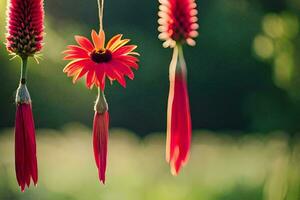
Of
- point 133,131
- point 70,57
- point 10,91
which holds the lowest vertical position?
point 133,131

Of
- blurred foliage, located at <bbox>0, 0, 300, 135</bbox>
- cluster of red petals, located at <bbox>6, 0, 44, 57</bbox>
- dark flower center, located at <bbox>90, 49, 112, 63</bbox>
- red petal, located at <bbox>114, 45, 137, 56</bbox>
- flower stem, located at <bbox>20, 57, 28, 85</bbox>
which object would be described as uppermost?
cluster of red petals, located at <bbox>6, 0, 44, 57</bbox>

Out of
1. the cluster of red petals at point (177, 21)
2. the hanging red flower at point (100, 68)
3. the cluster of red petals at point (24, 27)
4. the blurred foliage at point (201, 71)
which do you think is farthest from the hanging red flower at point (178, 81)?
the blurred foliage at point (201, 71)

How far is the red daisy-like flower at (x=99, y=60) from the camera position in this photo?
60.9 inches

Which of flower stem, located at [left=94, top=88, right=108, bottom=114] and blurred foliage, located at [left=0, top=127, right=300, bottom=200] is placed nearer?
flower stem, located at [left=94, top=88, right=108, bottom=114]

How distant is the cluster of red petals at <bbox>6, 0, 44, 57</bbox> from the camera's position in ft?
4.93

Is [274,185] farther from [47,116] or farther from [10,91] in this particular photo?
[47,116]

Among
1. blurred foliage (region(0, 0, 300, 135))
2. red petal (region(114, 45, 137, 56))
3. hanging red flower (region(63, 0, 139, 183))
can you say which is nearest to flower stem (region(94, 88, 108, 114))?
hanging red flower (region(63, 0, 139, 183))

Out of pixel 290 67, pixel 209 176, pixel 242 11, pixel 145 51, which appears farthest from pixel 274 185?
pixel 145 51

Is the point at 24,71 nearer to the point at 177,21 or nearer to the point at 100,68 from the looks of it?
the point at 100,68

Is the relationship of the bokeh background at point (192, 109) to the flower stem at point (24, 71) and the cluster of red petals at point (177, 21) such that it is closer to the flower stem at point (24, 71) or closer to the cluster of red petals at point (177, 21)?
the flower stem at point (24, 71)

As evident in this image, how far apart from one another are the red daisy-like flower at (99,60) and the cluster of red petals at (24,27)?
0.08 m

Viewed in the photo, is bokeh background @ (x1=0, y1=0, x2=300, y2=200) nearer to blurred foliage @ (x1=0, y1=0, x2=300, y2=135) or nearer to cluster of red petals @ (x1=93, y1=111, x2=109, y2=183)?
blurred foliage @ (x1=0, y1=0, x2=300, y2=135)

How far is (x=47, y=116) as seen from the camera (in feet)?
29.5

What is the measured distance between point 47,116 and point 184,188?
211 inches
